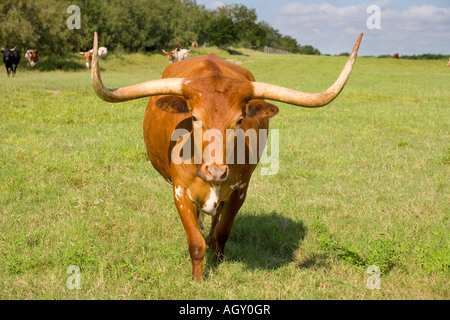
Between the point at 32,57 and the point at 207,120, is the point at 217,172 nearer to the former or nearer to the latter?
the point at 207,120

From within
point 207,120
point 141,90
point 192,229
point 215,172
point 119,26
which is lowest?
point 192,229

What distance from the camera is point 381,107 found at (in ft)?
48.9

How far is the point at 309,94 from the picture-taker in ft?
11.9

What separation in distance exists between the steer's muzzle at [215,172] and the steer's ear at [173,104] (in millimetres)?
614

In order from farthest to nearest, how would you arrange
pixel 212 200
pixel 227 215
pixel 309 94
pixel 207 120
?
pixel 227 215
pixel 212 200
pixel 309 94
pixel 207 120

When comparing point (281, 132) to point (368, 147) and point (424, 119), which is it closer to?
point (368, 147)

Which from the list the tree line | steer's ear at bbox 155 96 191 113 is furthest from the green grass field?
the tree line

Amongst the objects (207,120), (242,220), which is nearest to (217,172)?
(207,120)

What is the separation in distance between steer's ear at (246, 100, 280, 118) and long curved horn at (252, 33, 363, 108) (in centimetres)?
7

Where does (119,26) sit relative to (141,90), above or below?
above

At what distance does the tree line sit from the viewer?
2870 cm

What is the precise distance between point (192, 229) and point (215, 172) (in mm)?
972

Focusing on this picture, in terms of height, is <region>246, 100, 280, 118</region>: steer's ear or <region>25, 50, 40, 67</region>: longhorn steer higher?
<region>25, 50, 40, 67</region>: longhorn steer

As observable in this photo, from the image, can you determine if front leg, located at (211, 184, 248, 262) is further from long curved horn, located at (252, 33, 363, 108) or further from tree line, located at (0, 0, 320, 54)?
tree line, located at (0, 0, 320, 54)
